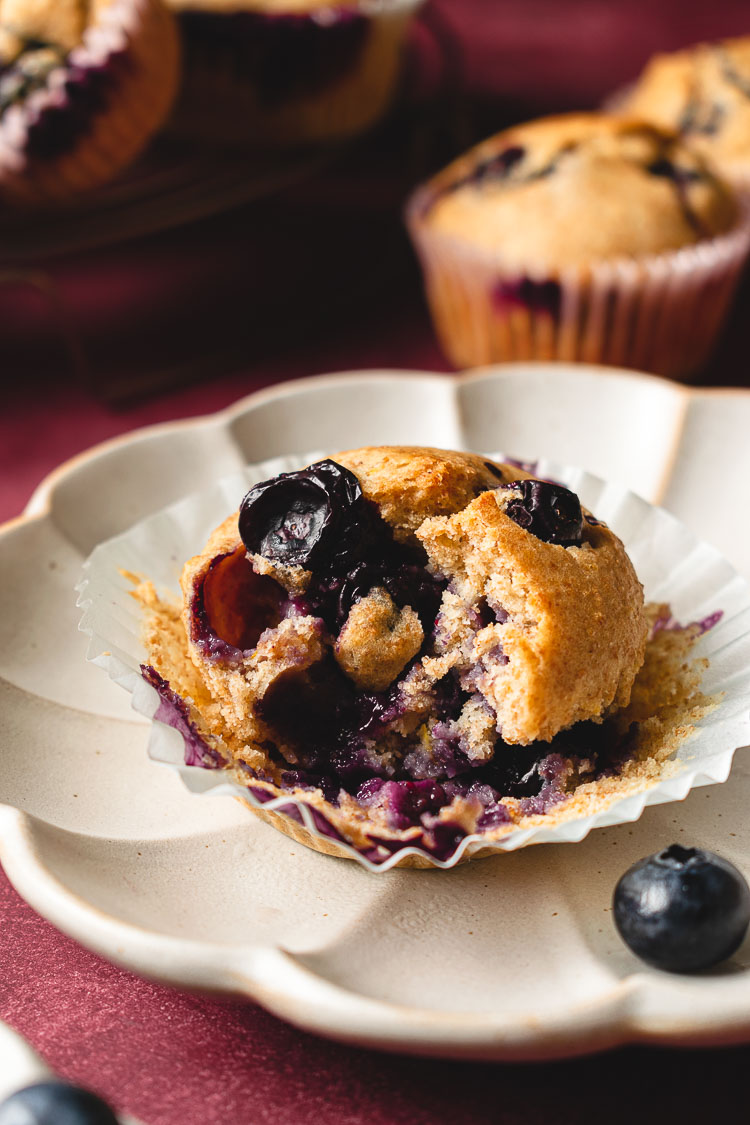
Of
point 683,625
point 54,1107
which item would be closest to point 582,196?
point 683,625

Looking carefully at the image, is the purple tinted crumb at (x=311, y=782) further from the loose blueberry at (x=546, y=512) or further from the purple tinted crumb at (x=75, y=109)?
the purple tinted crumb at (x=75, y=109)

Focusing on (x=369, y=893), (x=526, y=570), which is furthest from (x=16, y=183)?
(x=369, y=893)

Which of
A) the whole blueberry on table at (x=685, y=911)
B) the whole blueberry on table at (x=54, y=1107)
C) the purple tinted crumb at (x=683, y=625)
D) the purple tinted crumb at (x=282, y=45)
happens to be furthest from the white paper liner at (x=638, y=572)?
the purple tinted crumb at (x=282, y=45)

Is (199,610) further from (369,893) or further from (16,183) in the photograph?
(16,183)

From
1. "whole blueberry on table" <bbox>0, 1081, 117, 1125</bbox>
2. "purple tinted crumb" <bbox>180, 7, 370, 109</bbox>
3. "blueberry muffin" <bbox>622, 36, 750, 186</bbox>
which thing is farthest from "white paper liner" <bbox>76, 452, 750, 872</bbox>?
"blueberry muffin" <bbox>622, 36, 750, 186</bbox>

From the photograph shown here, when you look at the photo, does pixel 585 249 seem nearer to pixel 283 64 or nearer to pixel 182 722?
pixel 283 64

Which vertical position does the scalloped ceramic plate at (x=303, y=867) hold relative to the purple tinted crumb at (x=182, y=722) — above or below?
below

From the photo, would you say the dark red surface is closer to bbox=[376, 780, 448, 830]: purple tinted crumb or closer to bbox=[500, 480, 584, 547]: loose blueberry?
bbox=[376, 780, 448, 830]: purple tinted crumb
